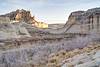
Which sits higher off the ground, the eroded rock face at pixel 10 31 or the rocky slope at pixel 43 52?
the eroded rock face at pixel 10 31

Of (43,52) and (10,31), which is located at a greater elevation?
(10,31)

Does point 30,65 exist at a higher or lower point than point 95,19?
lower

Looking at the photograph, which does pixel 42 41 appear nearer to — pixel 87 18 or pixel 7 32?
pixel 7 32

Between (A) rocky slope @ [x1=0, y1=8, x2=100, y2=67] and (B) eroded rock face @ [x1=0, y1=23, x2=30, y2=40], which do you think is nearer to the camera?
(A) rocky slope @ [x1=0, y1=8, x2=100, y2=67]

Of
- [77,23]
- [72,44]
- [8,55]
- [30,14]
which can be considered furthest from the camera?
[30,14]

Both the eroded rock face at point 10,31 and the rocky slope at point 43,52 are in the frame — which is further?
the eroded rock face at point 10,31

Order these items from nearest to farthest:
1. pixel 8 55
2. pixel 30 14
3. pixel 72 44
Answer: pixel 8 55 → pixel 72 44 → pixel 30 14

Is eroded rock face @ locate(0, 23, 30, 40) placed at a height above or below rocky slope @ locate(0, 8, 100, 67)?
above

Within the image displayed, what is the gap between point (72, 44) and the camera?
58.2ft

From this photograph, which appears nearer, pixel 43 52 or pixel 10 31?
pixel 43 52

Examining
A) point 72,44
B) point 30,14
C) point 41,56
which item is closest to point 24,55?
point 41,56

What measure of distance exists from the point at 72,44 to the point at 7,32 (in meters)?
8.50

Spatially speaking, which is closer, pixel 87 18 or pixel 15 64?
pixel 15 64

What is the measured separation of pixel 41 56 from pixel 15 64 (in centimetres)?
225
